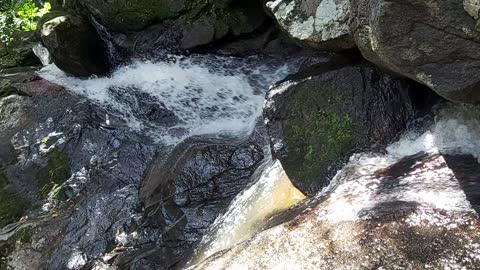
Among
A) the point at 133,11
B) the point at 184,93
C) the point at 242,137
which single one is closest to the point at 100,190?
the point at 242,137

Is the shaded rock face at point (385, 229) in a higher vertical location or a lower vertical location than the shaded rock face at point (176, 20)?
lower

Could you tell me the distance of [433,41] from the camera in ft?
12.4

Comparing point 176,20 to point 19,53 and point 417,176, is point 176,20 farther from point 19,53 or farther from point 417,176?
point 417,176

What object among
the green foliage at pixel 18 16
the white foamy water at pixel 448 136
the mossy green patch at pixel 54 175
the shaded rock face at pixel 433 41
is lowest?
the mossy green patch at pixel 54 175

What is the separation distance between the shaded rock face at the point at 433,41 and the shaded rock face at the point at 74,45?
18.3 feet

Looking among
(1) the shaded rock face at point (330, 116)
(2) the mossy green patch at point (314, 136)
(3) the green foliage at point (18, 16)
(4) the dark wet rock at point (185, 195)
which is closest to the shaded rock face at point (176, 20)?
(3) the green foliage at point (18, 16)

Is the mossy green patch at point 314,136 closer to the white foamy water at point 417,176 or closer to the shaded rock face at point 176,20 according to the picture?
the white foamy water at point 417,176

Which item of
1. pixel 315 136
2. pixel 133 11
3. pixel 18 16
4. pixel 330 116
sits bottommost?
pixel 315 136

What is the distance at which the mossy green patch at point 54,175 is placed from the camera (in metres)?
6.57

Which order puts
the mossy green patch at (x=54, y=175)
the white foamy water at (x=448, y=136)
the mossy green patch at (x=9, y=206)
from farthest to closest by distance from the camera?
the mossy green patch at (x=54, y=175), the mossy green patch at (x=9, y=206), the white foamy water at (x=448, y=136)

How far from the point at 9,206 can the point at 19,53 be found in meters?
4.47

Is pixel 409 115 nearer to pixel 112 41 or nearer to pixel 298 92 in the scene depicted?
pixel 298 92

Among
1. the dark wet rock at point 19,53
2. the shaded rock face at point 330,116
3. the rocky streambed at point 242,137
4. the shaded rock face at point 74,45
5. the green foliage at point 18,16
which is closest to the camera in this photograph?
the rocky streambed at point 242,137

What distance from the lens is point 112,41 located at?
8.68 metres
